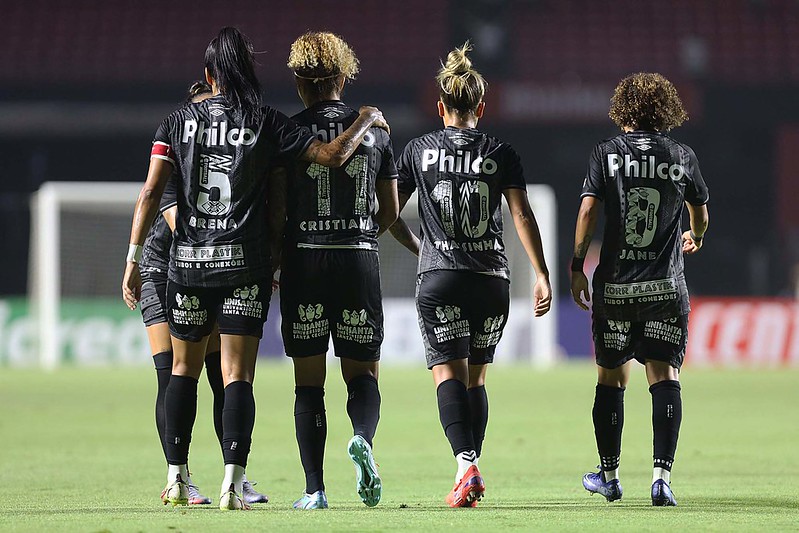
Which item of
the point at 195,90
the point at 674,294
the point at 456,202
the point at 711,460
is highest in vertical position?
the point at 195,90

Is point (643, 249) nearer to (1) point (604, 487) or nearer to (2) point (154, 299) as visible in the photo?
(1) point (604, 487)

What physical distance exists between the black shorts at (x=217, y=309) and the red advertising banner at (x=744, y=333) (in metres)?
16.0

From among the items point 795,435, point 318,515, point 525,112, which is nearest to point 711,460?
point 795,435

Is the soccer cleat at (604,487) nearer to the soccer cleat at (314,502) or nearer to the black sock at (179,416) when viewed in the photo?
the soccer cleat at (314,502)

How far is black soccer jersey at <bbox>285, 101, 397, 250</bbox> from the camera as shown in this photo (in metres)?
5.41

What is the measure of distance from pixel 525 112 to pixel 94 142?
8.53 metres

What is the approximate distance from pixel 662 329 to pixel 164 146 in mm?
2256

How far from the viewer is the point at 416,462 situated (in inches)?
322

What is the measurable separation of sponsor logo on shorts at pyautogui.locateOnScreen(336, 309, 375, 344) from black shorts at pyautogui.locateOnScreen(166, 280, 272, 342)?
322 mm

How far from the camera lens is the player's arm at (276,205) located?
5.39m

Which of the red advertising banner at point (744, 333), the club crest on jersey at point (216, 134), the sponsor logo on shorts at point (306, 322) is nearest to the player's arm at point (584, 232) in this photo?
the sponsor logo on shorts at point (306, 322)

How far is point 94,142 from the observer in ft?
86.2

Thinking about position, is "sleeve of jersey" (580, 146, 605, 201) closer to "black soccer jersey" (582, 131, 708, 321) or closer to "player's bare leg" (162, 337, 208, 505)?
"black soccer jersey" (582, 131, 708, 321)

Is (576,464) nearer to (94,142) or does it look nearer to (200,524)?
(200,524)
